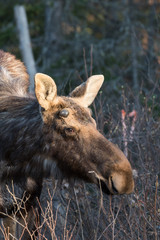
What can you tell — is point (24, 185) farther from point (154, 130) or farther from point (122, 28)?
point (122, 28)

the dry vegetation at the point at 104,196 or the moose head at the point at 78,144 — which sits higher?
the moose head at the point at 78,144

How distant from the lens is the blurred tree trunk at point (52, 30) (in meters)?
17.0

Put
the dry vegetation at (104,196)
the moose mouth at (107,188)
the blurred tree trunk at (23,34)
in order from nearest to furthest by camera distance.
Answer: the moose mouth at (107,188)
the dry vegetation at (104,196)
the blurred tree trunk at (23,34)

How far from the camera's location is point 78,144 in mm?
4574

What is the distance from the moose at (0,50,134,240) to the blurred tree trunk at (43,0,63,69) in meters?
11.7

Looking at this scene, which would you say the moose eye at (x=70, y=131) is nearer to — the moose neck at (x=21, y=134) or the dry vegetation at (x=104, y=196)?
the moose neck at (x=21, y=134)

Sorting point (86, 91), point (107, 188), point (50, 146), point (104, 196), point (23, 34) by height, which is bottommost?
point (23, 34)

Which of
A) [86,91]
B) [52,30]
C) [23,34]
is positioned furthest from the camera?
[52,30]

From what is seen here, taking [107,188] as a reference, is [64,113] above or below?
above

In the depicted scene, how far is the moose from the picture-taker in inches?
172

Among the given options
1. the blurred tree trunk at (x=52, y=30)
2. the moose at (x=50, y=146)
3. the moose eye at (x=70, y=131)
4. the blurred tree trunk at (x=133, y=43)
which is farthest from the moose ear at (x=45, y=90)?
the blurred tree trunk at (x=52, y=30)

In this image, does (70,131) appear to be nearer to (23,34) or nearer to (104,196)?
(104,196)

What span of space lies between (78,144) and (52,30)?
13172mm

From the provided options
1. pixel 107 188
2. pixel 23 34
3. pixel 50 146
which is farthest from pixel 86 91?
pixel 23 34
